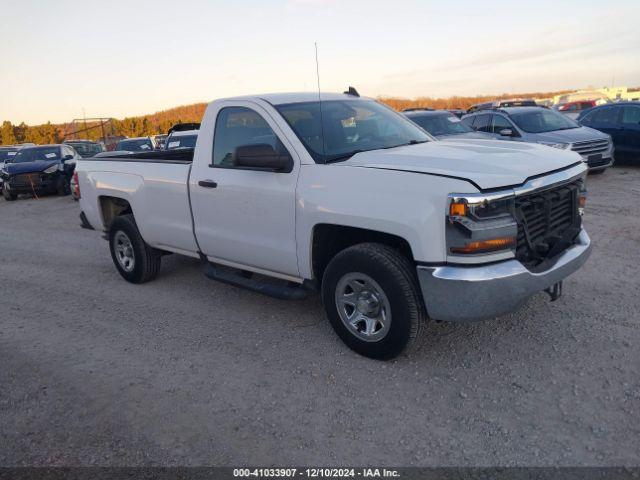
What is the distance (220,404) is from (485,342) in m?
2.09

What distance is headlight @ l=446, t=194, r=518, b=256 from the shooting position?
127 inches

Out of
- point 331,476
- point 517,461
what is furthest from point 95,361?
point 517,461

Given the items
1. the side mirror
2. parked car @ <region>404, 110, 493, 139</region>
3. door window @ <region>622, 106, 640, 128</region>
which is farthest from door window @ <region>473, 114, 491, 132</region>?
the side mirror

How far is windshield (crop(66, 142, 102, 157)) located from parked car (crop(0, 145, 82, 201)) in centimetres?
270

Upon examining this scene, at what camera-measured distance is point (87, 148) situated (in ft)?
67.5

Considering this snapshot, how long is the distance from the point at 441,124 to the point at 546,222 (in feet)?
27.9

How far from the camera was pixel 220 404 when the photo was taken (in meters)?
3.49

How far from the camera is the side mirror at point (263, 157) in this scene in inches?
154

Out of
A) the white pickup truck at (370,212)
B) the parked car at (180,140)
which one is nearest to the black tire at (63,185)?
the parked car at (180,140)

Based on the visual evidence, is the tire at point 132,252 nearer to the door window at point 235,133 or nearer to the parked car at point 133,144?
the door window at point 235,133

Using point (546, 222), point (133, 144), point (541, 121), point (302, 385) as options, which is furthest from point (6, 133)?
point (546, 222)

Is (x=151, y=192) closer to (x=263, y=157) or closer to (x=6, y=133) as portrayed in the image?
(x=263, y=157)

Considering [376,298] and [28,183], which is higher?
[376,298]

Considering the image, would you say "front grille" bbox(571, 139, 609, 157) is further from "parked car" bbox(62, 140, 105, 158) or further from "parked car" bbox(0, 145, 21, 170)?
"parked car" bbox(0, 145, 21, 170)
